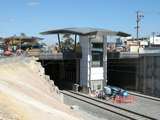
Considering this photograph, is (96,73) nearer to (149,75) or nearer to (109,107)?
(149,75)

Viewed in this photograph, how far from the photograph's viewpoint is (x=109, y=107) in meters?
42.7

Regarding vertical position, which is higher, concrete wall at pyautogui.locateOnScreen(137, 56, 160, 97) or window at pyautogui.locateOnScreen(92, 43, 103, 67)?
window at pyautogui.locateOnScreen(92, 43, 103, 67)

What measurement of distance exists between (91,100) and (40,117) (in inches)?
1184

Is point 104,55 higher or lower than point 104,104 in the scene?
higher

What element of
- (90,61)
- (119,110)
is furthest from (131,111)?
(90,61)

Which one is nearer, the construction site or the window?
the construction site

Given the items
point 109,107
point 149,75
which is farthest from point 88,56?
point 109,107

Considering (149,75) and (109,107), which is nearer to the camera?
(109,107)

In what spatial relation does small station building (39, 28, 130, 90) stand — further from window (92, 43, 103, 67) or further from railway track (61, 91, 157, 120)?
railway track (61, 91, 157, 120)

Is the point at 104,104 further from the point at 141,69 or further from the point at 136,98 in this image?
the point at 141,69

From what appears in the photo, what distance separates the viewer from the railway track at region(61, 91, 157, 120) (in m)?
37.5

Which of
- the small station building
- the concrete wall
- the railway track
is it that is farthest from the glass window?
the railway track

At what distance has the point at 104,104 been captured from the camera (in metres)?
44.8

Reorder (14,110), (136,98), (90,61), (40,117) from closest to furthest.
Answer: (14,110)
(40,117)
(136,98)
(90,61)
